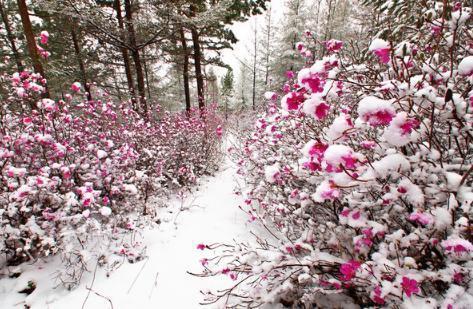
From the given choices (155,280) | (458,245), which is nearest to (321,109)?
(458,245)

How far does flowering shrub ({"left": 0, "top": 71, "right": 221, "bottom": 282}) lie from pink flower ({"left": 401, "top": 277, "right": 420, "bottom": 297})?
9.77 ft

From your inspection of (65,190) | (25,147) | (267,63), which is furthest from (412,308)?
(267,63)

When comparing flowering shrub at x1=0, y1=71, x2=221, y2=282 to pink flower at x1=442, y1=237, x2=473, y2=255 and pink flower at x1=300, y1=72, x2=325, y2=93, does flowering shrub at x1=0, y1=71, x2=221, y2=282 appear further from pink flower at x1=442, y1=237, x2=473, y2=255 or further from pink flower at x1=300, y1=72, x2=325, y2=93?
pink flower at x1=442, y1=237, x2=473, y2=255

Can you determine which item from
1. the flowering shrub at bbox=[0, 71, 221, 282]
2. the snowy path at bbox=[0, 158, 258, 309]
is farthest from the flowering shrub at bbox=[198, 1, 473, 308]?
the flowering shrub at bbox=[0, 71, 221, 282]

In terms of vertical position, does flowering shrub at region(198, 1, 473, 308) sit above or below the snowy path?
above

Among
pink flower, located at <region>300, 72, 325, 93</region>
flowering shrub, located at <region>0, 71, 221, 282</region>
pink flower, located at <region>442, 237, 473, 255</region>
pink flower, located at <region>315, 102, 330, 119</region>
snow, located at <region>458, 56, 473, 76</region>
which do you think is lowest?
flowering shrub, located at <region>0, 71, 221, 282</region>

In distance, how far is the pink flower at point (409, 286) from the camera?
135cm

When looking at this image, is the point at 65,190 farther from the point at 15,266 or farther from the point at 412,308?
the point at 412,308

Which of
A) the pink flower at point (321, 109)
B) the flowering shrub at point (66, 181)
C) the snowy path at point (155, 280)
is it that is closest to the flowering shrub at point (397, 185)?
the pink flower at point (321, 109)

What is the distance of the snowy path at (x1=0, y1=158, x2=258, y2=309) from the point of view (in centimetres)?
275

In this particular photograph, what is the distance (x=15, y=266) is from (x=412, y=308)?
407cm

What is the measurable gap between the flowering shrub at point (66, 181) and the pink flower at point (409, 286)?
2.98 meters

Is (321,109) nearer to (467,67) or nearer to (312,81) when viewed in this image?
(312,81)

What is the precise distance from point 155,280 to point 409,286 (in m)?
2.66
